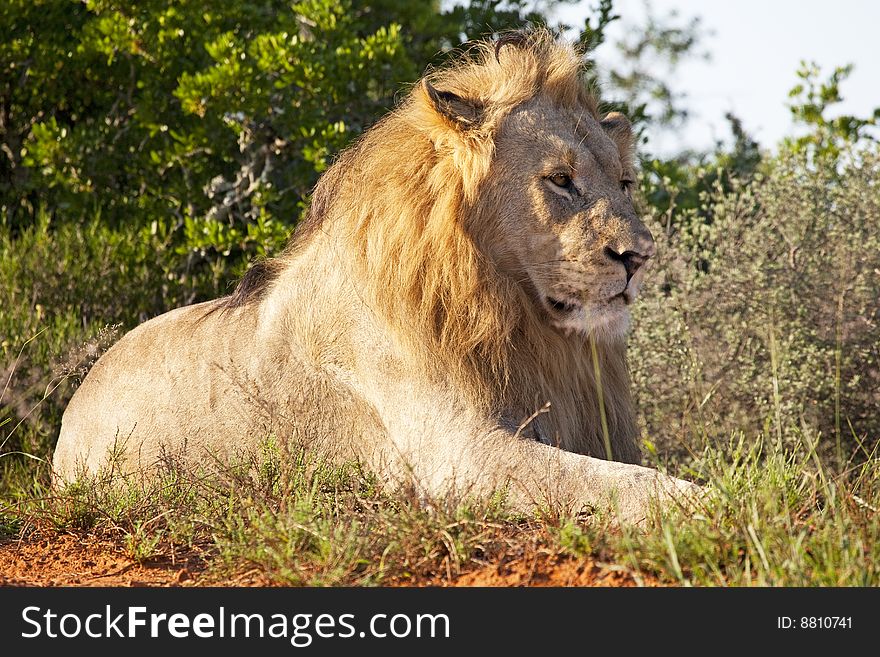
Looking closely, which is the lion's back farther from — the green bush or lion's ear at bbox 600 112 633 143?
the green bush

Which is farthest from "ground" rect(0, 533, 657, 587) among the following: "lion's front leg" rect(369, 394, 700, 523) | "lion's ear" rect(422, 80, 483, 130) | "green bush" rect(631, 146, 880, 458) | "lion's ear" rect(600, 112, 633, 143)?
"green bush" rect(631, 146, 880, 458)

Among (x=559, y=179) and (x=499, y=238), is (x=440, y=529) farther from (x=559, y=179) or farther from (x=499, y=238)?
(x=559, y=179)

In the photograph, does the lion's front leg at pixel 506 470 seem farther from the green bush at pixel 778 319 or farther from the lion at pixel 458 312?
the green bush at pixel 778 319

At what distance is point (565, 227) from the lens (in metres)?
4.21

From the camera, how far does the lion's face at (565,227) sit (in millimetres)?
4164

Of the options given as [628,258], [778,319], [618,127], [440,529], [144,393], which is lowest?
[440,529]

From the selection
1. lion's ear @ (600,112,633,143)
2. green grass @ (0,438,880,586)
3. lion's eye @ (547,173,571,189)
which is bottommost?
green grass @ (0,438,880,586)

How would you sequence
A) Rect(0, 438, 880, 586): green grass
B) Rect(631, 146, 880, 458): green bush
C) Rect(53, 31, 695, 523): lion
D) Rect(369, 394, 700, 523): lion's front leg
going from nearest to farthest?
1. Rect(0, 438, 880, 586): green grass
2. Rect(369, 394, 700, 523): lion's front leg
3. Rect(53, 31, 695, 523): lion
4. Rect(631, 146, 880, 458): green bush

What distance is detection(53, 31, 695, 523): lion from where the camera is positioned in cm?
415

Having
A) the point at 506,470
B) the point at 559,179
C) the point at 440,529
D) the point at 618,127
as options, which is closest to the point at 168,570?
the point at 440,529

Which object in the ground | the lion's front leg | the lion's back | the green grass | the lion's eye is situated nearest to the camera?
the green grass

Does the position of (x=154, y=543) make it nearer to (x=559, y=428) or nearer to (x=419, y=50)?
(x=559, y=428)

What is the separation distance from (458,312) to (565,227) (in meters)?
0.54

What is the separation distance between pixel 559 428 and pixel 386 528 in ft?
4.31
